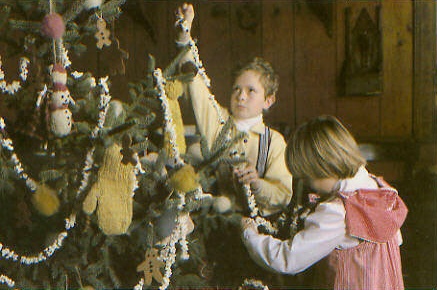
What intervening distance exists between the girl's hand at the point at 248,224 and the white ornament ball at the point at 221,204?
37mm

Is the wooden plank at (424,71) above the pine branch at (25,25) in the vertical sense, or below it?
below

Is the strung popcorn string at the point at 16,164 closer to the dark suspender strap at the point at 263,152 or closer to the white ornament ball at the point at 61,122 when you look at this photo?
the white ornament ball at the point at 61,122

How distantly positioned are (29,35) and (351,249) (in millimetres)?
707

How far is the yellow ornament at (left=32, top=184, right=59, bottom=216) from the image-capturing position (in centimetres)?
93

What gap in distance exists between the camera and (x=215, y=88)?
97 cm

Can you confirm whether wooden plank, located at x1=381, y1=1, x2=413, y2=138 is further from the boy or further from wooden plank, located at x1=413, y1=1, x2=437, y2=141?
the boy

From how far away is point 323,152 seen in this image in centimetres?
88

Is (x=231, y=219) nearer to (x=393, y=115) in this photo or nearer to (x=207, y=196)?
(x=207, y=196)

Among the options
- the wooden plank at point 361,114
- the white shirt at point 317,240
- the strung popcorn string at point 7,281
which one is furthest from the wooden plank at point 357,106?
the strung popcorn string at point 7,281

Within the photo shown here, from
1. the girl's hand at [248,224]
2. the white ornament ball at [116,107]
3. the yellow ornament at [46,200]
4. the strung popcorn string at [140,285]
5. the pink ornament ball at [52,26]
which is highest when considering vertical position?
the pink ornament ball at [52,26]

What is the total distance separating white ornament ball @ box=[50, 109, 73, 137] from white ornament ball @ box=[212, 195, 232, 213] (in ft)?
1.02

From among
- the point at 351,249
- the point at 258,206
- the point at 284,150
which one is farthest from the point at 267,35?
the point at 351,249

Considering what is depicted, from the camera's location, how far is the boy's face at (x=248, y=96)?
3.14 ft

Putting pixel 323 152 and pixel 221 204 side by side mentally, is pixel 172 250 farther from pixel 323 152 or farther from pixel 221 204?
pixel 323 152
